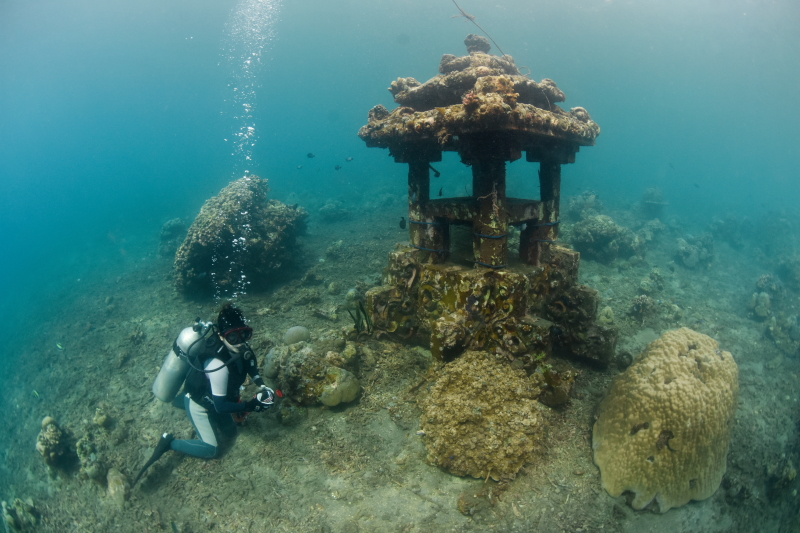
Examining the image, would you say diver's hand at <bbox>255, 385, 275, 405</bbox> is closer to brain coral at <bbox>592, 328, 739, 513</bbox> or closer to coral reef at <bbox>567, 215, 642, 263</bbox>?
brain coral at <bbox>592, 328, 739, 513</bbox>

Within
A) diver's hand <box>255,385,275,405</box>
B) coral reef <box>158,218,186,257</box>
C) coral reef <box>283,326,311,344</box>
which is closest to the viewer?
diver's hand <box>255,385,275,405</box>

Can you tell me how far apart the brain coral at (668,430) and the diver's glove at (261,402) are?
4.00 metres

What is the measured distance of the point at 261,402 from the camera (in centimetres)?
439

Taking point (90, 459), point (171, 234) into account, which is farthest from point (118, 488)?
point (171, 234)

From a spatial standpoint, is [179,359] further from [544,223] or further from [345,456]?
[544,223]

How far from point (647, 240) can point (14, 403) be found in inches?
898

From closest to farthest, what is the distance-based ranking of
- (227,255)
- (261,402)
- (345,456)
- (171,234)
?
(345,456) < (261,402) < (227,255) < (171,234)

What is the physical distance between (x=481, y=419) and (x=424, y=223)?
324 centimetres

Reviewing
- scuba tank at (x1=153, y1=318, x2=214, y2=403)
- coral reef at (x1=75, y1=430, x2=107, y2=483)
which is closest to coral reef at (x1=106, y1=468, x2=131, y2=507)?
coral reef at (x1=75, y1=430, x2=107, y2=483)

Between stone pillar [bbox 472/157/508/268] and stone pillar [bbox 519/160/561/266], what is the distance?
114cm

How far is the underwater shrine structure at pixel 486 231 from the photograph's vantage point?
15.0 feet

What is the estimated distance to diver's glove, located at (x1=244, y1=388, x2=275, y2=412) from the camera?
4.39 metres

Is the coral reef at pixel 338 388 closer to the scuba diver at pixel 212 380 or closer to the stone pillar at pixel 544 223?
the scuba diver at pixel 212 380

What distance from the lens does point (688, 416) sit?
12.3 feet
